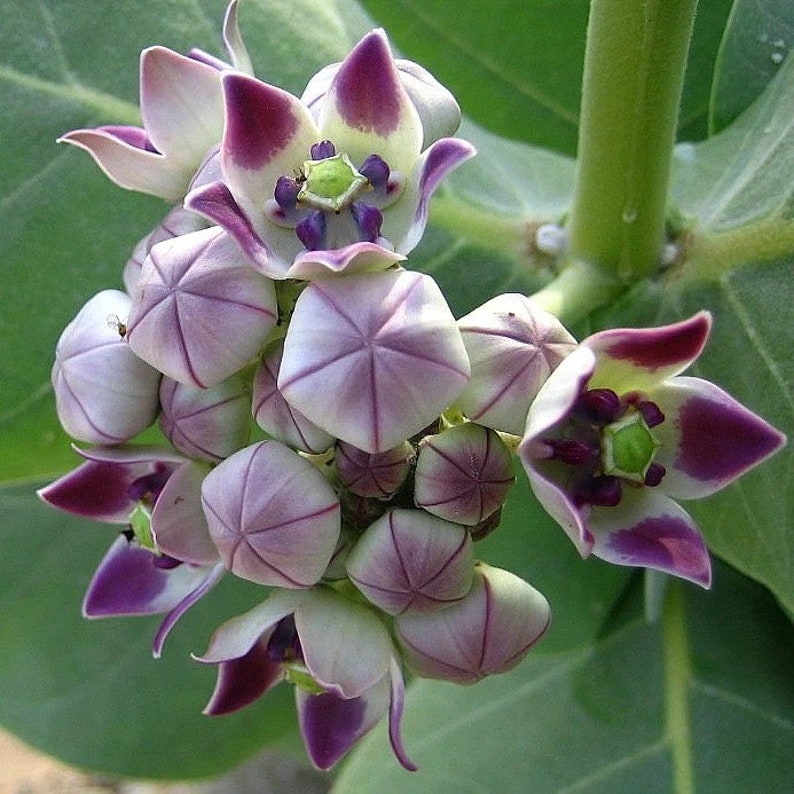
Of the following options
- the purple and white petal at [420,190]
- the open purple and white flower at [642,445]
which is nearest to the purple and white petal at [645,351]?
the open purple and white flower at [642,445]

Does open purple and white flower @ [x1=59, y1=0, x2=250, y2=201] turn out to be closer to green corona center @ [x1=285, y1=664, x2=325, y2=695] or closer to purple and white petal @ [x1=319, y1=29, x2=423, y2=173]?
purple and white petal @ [x1=319, y1=29, x2=423, y2=173]

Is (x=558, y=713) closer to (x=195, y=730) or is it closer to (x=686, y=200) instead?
(x=195, y=730)

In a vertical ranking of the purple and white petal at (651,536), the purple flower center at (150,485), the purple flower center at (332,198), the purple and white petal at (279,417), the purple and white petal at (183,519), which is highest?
the purple flower center at (332,198)

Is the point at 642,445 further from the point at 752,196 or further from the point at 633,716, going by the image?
the point at 633,716

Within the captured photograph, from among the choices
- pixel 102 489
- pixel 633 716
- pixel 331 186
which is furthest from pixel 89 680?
pixel 331 186

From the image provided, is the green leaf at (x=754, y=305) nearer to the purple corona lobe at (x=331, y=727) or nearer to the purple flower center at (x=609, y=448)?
the purple flower center at (x=609, y=448)

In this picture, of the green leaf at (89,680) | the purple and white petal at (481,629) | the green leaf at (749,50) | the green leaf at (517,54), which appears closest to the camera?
the purple and white petal at (481,629)
